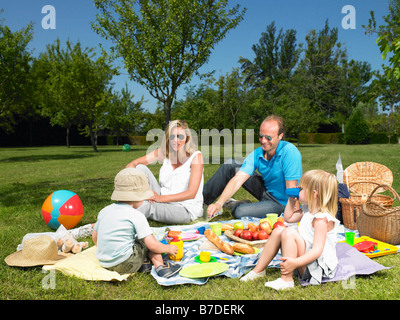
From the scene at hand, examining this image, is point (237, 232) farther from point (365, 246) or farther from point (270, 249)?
point (365, 246)

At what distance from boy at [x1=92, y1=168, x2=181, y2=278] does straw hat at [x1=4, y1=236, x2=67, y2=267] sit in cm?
65

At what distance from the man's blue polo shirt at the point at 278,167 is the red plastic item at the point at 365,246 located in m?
1.21

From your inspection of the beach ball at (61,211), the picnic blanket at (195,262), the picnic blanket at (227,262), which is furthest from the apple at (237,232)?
the beach ball at (61,211)

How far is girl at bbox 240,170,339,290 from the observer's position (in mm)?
2928

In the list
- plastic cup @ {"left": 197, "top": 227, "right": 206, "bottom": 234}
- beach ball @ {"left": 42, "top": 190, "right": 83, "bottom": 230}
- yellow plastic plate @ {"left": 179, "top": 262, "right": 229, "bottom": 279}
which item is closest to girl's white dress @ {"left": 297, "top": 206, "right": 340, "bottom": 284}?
yellow plastic plate @ {"left": 179, "top": 262, "right": 229, "bottom": 279}

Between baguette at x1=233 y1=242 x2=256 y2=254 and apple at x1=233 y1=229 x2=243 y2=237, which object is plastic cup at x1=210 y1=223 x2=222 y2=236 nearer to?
apple at x1=233 y1=229 x2=243 y2=237

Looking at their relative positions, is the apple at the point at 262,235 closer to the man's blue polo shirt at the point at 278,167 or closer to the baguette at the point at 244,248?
the baguette at the point at 244,248

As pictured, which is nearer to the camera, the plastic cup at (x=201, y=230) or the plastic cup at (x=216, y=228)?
the plastic cup at (x=216, y=228)

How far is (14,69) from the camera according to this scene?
19031mm

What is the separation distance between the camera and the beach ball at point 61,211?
490cm

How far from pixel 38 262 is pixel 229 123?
29376mm
